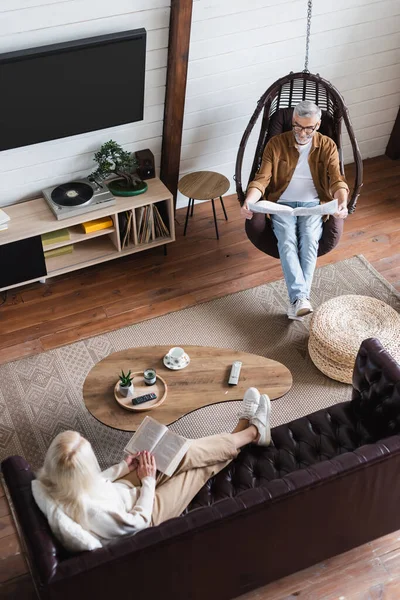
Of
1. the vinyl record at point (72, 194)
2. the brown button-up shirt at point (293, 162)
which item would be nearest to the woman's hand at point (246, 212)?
the brown button-up shirt at point (293, 162)

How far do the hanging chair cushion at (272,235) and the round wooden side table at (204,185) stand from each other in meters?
0.43

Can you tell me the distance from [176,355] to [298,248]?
48.3 inches

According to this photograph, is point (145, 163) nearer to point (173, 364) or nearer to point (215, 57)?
point (215, 57)

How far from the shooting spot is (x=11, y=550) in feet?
10.4

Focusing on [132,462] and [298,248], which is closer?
[132,462]

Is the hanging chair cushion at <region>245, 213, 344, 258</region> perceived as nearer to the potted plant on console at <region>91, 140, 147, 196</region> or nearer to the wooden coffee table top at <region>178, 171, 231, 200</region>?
the wooden coffee table top at <region>178, 171, 231, 200</region>

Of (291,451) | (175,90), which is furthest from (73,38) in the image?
(291,451)

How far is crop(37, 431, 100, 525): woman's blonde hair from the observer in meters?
2.42

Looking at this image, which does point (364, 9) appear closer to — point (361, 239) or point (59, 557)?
point (361, 239)

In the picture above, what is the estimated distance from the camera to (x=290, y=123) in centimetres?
441

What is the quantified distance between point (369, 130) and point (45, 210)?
260cm

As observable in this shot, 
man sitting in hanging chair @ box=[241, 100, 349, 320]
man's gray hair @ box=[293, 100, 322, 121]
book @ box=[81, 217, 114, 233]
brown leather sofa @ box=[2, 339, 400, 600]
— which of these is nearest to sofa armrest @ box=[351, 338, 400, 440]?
brown leather sofa @ box=[2, 339, 400, 600]

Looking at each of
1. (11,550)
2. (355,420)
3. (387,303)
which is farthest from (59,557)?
(387,303)

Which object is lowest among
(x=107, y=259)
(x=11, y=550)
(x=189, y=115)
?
(x=11, y=550)
